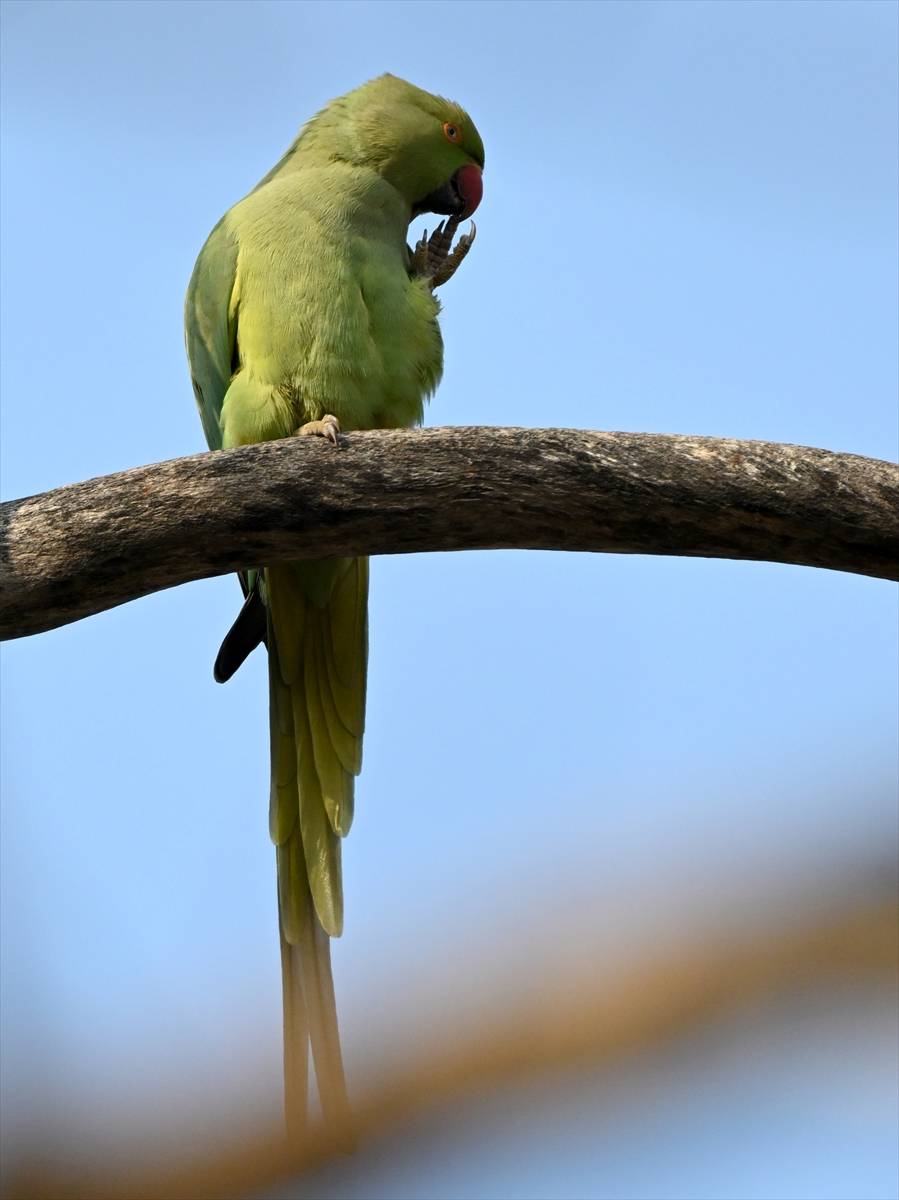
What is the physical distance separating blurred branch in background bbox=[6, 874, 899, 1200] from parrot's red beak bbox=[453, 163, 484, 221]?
3463 mm

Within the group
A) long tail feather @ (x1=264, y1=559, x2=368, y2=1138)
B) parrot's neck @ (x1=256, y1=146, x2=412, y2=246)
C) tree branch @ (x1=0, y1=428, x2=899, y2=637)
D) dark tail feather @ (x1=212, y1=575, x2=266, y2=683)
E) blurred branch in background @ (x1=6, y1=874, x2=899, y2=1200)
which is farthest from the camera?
parrot's neck @ (x1=256, y1=146, x2=412, y2=246)

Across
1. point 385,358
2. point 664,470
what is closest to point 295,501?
point 664,470

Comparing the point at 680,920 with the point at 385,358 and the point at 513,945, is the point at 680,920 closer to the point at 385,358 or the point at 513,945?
the point at 513,945

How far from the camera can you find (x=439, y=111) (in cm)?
399

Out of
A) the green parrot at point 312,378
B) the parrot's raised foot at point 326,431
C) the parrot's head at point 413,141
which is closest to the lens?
the parrot's raised foot at point 326,431

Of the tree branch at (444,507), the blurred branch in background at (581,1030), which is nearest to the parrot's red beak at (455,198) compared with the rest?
the tree branch at (444,507)

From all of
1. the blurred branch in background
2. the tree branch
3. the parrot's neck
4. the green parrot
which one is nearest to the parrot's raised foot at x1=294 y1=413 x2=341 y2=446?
the tree branch

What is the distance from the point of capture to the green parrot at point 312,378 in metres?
3.24

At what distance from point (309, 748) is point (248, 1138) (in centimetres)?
257

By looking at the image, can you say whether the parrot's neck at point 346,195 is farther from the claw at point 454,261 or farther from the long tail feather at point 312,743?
the long tail feather at point 312,743

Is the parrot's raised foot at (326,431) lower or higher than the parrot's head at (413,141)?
lower

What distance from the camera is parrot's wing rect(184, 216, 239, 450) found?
11.2 ft

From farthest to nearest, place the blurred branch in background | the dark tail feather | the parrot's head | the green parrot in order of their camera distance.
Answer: the parrot's head < the dark tail feather < the green parrot < the blurred branch in background

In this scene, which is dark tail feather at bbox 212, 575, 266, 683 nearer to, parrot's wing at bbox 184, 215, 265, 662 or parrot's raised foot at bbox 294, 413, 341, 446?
parrot's wing at bbox 184, 215, 265, 662
